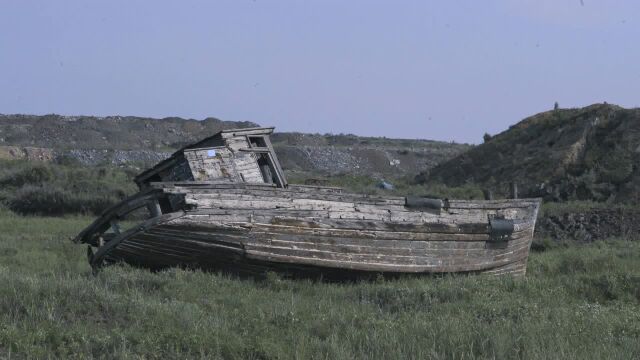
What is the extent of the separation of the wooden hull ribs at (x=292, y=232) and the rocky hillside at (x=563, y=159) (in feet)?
41.4

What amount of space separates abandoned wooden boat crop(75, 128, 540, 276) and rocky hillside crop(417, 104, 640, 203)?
1227 cm

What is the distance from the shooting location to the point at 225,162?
14742mm

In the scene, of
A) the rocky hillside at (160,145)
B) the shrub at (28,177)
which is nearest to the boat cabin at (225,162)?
the shrub at (28,177)

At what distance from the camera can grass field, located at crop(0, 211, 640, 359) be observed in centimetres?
754

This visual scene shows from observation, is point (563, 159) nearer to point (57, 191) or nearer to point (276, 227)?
point (57, 191)

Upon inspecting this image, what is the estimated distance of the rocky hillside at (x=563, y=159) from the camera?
2745 cm

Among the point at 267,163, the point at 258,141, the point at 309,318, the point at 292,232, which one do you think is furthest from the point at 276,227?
the point at 309,318

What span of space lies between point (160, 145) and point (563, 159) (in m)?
48.1

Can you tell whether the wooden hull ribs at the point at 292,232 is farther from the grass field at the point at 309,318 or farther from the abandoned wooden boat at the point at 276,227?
the grass field at the point at 309,318

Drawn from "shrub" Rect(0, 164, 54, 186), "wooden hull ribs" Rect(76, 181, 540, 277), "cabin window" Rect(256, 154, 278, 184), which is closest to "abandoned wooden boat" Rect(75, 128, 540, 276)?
"wooden hull ribs" Rect(76, 181, 540, 277)

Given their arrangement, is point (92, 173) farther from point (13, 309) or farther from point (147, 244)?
point (13, 309)

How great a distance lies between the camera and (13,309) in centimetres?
847

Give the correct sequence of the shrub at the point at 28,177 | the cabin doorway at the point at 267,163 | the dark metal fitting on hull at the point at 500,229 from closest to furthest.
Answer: the dark metal fitting on hull at the point at 500,229, the cabin doorway at the point at 267,163, the shrub at the point at 28,177

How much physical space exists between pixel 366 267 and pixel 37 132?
66678 mm
